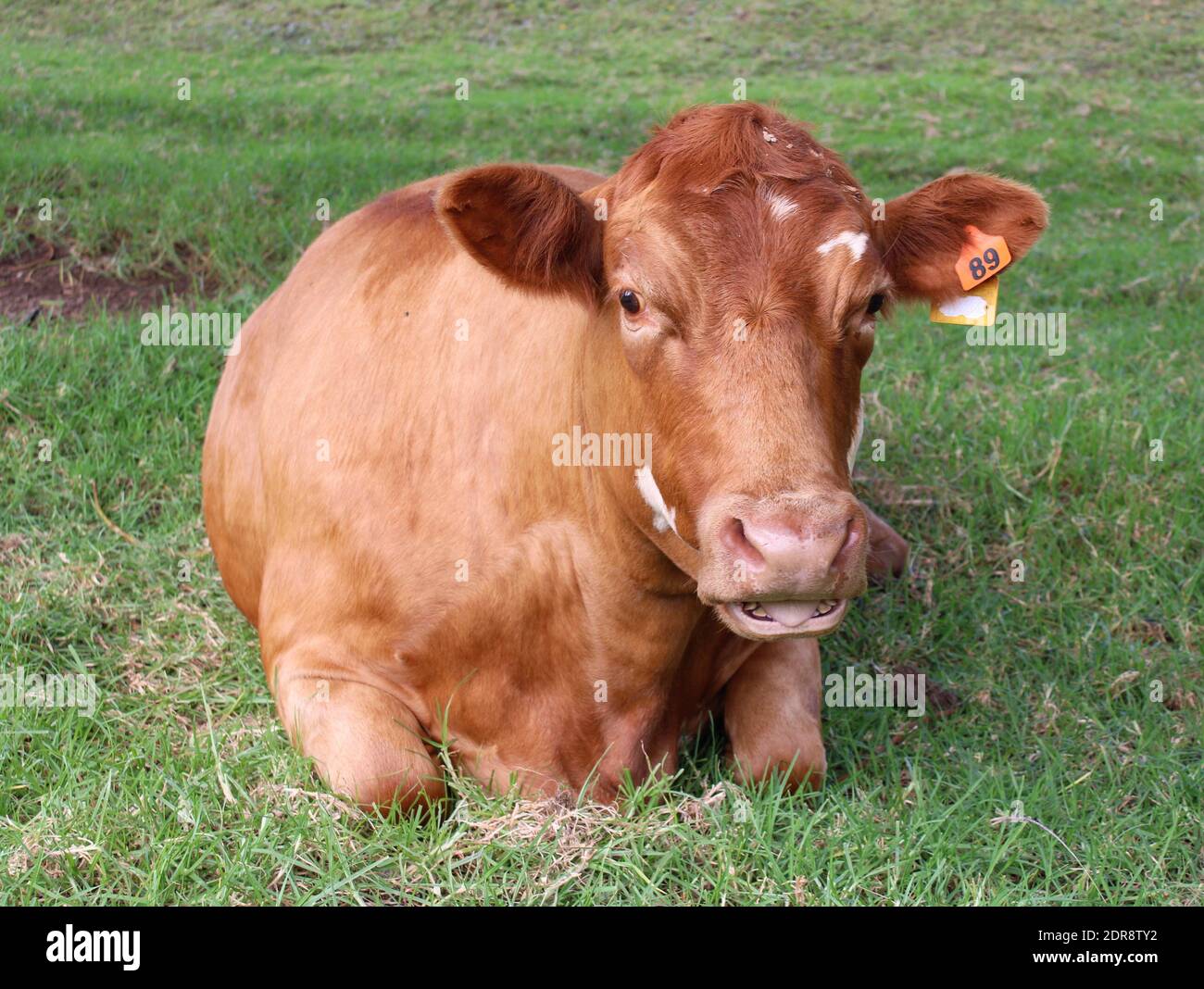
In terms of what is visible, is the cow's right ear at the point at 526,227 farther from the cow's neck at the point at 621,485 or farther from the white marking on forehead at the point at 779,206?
the white marking on forehead at the point at 779,206

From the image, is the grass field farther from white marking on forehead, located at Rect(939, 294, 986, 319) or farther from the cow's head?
white marking on forehead, located at Rect(939, 294, 986, 319)

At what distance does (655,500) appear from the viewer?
147 inches

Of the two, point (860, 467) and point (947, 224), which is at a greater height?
point (947, 224)

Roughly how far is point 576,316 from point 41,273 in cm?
524

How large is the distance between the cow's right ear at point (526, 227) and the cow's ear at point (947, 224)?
89 cm

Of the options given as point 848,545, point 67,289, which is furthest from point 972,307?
point 67,289

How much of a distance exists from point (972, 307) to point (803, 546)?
158 cm

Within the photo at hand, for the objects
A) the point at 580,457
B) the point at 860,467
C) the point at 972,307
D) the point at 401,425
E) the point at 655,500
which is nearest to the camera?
the point at 655,500

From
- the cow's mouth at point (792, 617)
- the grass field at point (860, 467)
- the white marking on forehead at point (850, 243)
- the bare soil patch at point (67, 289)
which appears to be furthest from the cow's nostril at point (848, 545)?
the bare soil patch at point (67, 289)

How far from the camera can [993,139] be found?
1119cm

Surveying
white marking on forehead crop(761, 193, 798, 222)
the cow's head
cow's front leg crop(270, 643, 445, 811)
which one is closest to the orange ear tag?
the cow's head

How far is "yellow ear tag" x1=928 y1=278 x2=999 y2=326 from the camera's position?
425 centimetres

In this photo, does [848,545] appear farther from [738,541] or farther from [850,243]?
[850,243]
